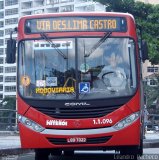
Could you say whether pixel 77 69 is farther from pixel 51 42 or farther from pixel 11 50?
pixel 11 50

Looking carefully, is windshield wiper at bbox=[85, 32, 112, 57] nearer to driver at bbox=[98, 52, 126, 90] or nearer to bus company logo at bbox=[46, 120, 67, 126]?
driver at bbox=[98, 52, 126, 90]

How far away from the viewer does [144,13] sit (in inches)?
918

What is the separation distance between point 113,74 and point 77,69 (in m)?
0.71

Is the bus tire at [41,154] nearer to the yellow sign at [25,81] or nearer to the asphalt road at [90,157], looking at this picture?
the yellow sign at [25,81]

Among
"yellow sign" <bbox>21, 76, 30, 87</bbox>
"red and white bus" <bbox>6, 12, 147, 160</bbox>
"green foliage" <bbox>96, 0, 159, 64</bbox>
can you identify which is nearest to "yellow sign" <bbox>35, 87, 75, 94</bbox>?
"red and white bus" <bbox>6, 12, 147, 160</bbox>

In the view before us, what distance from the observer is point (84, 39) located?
10672 mm

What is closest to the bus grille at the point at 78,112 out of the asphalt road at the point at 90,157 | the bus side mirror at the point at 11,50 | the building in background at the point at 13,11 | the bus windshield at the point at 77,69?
the bus windshield at the point at 77,69

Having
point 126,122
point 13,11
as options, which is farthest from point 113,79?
point 13,11

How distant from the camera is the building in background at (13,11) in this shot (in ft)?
293

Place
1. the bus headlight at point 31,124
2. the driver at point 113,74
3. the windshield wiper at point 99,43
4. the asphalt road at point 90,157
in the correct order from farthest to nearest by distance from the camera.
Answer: the asphalt road at point 90,157, the windshield wiper at point 99,43, the driver at point 113,74, the bus headlight at point 31,124

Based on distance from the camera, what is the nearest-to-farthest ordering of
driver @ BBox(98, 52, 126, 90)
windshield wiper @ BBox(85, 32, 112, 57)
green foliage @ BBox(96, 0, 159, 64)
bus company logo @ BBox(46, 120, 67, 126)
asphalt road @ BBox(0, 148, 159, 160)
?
bus company logo @ BBox(46, 120, 67, 126)
driver @ BBox(98, 52, 126, 90)
windshield wiper @ BBox(85, 32, 112, 57)
asphalt road @ BBox(0, 148, 159, 160)
green foliage @ BBox(96, 0, 159, 64)

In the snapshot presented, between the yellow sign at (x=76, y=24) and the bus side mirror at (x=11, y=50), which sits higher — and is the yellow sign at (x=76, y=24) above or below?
above

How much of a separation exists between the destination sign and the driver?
0.63m

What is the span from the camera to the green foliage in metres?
22.6
